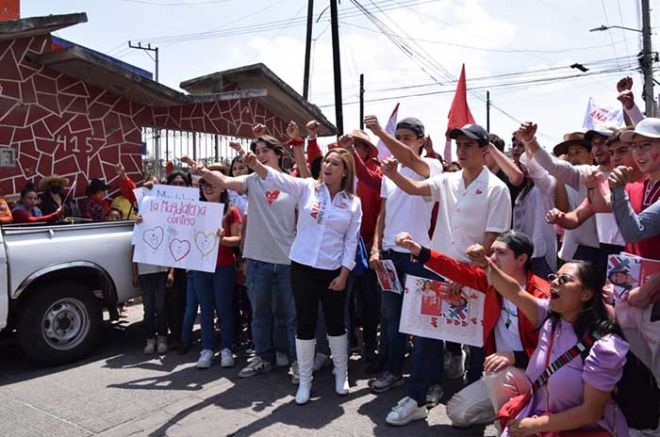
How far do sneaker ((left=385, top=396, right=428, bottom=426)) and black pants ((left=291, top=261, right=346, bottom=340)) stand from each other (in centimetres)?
79

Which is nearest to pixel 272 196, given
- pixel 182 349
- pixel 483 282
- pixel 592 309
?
pixel 182 349

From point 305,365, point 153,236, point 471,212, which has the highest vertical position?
point 471,212

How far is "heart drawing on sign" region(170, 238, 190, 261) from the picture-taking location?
17.5ft

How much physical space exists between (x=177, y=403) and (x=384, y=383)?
170cm

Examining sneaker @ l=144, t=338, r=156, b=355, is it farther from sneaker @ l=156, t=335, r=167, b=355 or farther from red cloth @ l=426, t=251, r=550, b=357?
red cloth @ l=426, t=251, r=550, b=357

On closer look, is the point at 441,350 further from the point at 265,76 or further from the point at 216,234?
the point at 265,76

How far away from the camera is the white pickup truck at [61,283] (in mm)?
4793

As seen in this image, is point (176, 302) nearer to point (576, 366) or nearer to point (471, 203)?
point (471, 203)

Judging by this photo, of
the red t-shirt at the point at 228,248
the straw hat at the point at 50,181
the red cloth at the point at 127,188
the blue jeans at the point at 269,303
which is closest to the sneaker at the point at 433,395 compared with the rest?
the blue jeans at the point at 269,303

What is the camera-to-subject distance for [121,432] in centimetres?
380

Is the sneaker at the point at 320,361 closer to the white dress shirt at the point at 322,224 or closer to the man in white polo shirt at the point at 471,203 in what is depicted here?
the white dress shirt at the point at 322,224

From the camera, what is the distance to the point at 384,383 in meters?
4.45

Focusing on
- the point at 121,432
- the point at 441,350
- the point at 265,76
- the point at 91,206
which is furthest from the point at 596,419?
the point at 265,76

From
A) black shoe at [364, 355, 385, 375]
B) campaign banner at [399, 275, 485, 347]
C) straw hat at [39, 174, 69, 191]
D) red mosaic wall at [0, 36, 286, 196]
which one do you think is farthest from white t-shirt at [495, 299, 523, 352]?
red mosaic wall at [0, 36, 286, 196]
